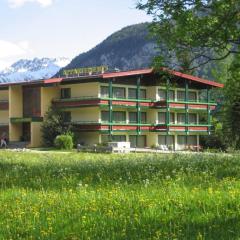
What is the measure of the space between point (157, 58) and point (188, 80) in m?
51.4

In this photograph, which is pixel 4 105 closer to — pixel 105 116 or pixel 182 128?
pixel 105 116

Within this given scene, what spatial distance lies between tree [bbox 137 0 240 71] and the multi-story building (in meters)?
39.3

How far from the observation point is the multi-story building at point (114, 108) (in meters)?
68.5

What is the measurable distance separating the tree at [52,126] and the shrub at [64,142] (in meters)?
2.91

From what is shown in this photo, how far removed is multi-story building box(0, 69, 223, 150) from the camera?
68500 mm

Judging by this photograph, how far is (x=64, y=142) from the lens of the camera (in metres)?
62.2

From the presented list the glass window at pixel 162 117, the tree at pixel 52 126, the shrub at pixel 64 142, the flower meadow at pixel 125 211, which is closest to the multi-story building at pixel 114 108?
the glass window at pixel 162 117

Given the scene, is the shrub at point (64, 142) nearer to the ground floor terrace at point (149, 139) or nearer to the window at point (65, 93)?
the ground floor terrace at point (149, 139)

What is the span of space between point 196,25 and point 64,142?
130ft

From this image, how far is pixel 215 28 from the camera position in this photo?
23.3 metres

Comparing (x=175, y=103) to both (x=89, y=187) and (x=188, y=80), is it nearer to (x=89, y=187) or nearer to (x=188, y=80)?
(x=188, y=80)

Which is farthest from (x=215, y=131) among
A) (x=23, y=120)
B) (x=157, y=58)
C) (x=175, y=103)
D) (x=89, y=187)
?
(x=89, y=187)

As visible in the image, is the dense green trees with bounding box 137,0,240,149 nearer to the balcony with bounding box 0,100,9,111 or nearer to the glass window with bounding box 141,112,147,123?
the glass window with bounding box 141,112,147,123

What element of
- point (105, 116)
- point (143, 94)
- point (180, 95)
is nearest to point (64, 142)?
point (105, 116)
